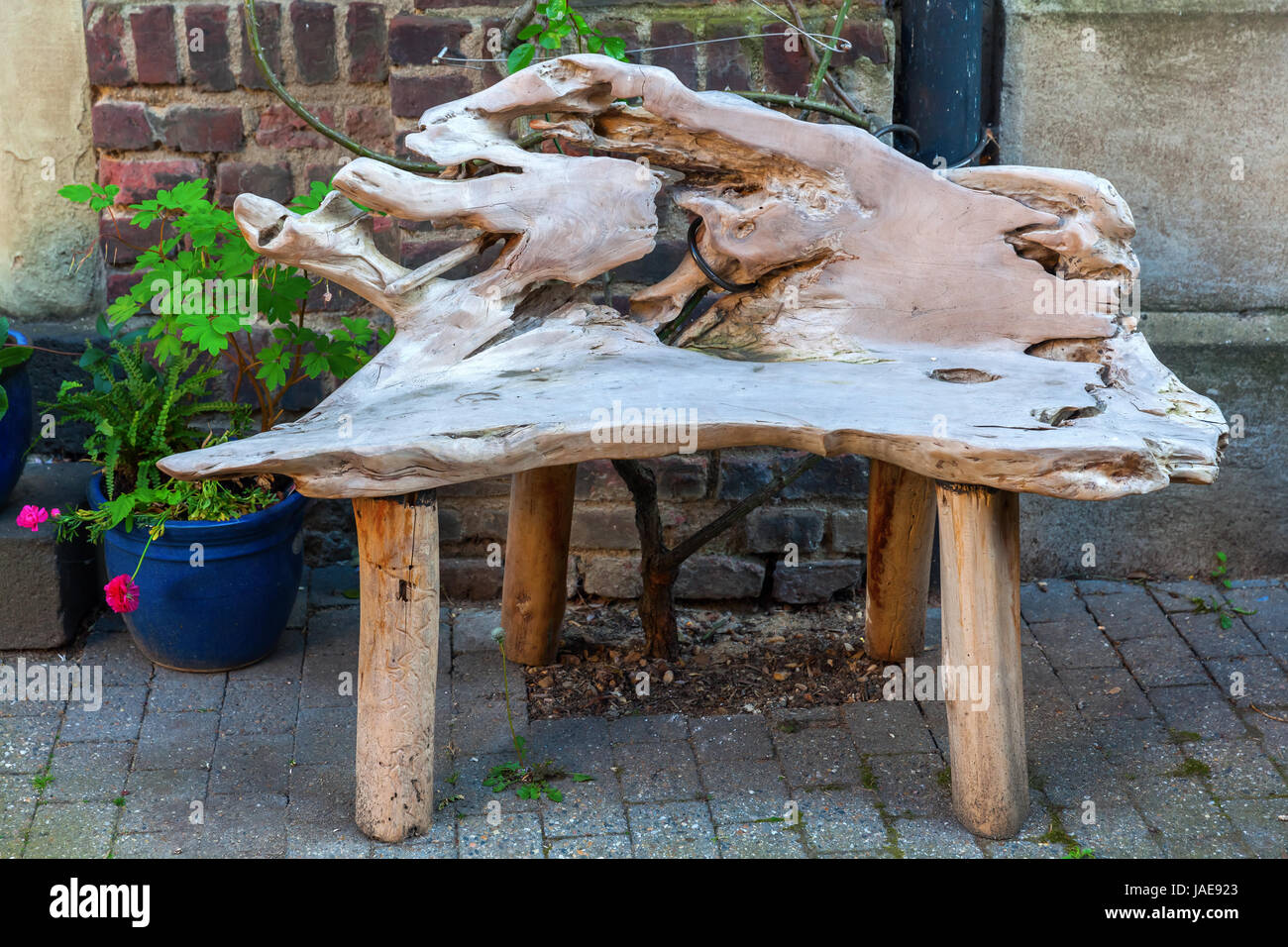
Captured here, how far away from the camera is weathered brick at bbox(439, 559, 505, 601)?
3529mm

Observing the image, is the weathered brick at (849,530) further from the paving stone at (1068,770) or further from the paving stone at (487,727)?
the paving stone at (487,727)

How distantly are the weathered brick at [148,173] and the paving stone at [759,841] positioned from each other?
197cm

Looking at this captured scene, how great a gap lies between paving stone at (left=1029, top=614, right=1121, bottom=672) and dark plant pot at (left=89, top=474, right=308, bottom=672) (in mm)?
1828

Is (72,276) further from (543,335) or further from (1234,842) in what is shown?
(1234,842)

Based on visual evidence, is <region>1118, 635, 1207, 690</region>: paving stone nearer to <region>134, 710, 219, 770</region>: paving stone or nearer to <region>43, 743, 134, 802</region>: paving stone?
<region>134, 710, 219, 770</region>: paving stone

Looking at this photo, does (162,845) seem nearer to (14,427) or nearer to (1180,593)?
(14,427)

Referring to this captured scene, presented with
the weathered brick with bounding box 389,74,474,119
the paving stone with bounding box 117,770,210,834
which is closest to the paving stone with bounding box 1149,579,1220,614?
the weathered brick with bounding box 389,74,474,119

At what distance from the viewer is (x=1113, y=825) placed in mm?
2639

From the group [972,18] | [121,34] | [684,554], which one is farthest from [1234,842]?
[121,34]

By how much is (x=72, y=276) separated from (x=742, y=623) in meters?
1.94

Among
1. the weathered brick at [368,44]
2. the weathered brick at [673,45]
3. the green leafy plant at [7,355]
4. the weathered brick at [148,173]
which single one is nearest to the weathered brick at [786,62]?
the weathered brick at [673,45]

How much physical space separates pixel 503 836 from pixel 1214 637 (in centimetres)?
188

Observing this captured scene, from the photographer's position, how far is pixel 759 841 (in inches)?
102

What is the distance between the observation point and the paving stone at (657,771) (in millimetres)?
2734
